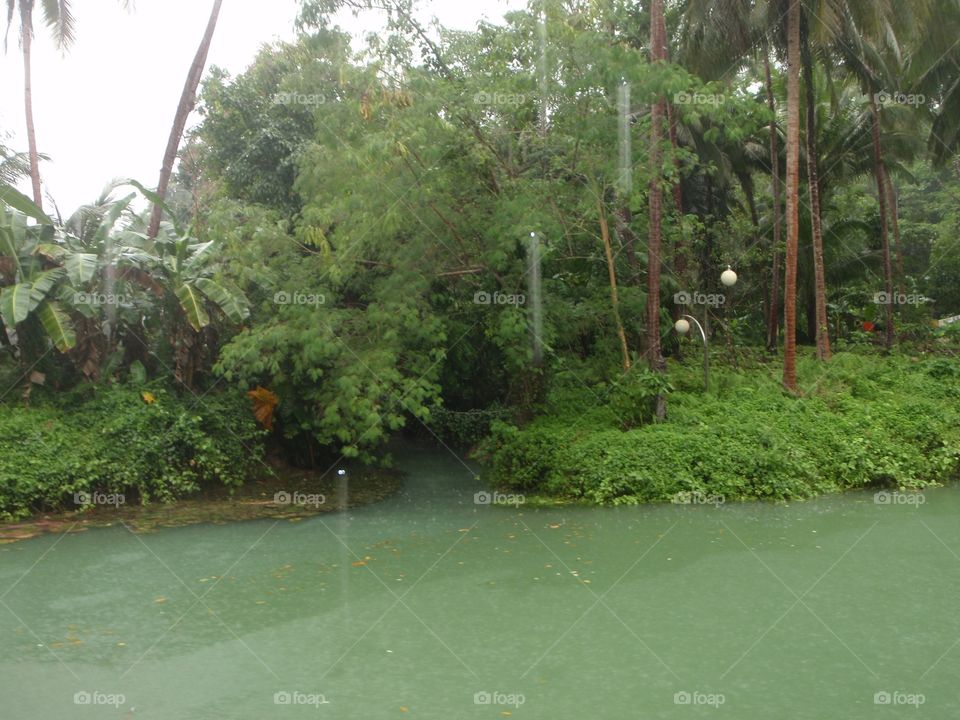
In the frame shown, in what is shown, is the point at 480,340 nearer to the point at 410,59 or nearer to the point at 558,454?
the point at 558,454

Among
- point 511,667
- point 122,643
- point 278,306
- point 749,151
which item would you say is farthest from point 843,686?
point 749,151

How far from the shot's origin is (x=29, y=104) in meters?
17.0

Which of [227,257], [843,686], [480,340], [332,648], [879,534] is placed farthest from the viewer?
[480,340]

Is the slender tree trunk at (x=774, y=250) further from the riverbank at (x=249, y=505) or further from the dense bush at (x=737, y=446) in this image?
the riverbank at (x=249, y=505)

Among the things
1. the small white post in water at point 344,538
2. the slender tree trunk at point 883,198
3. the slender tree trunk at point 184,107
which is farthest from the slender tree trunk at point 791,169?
the slender tree trunk at point 184,107

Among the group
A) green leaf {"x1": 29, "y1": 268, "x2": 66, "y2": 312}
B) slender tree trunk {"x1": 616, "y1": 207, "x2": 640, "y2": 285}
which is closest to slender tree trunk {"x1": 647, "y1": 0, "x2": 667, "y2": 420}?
slender tree trunk {"x1": 616, "y1": 207, "x2": 640, "y2": 285}

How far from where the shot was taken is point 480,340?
15625mm

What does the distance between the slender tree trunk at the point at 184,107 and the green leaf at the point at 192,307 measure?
1721 mm

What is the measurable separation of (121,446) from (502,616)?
23.4 feet

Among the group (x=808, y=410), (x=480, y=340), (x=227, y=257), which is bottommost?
(x=808, y=410)

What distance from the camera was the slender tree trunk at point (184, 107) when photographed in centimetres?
1466

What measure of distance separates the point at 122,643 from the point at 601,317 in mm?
9441

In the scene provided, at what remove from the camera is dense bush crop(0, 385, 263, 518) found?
12.2 metres

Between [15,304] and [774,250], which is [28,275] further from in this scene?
[774,250]
